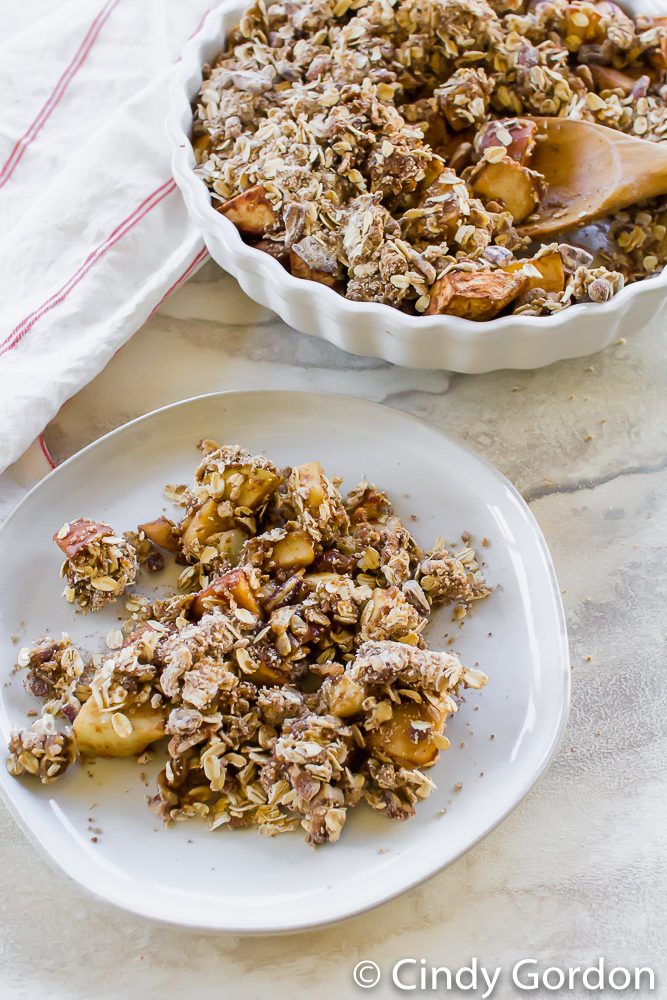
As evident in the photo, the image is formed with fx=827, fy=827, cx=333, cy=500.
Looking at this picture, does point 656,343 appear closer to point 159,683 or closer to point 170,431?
point 170,431

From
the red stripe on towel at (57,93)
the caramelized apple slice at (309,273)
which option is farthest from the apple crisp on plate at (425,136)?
the red stripe on towel at (57,93)

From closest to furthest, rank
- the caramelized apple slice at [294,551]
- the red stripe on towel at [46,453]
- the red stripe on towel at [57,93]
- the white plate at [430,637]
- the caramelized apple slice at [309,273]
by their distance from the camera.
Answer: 1. the white plate at [430,637]
2. the caramelized apple slice at [294,551]
3. the caramelized apple slice at [309,273]
4. the red stripe on towel at [46,453]
5. the red stripe on towel at [57,93]

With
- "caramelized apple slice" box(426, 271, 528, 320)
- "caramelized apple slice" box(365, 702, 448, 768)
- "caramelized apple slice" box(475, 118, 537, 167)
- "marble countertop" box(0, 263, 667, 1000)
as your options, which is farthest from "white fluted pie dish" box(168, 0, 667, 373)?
"caramelized apple slice" box(365, 702, 448, 768)

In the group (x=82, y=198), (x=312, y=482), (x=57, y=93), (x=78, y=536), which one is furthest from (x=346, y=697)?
(x=57, y=93)

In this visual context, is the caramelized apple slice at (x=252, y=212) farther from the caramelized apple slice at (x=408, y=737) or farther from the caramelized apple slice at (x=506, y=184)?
the caramelized apple slice at (x=408, y=737)

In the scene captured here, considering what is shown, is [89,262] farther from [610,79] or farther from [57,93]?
[610,79]

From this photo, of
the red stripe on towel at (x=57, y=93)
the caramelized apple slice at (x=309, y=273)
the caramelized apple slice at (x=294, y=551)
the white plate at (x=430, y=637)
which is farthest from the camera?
the red stripe on towel at (x=57, y=93)

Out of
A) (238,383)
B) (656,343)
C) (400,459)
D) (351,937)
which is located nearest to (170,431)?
(238,383)
